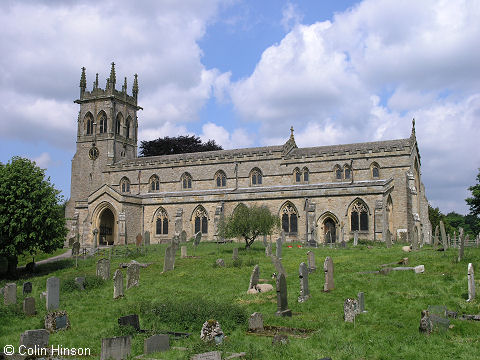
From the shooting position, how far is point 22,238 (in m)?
27.0

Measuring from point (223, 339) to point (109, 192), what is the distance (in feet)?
113

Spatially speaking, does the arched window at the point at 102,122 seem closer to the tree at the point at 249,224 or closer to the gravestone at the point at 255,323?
the tree at the point at 249,224

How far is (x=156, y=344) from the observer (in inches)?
435

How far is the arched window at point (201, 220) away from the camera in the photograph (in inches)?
1715

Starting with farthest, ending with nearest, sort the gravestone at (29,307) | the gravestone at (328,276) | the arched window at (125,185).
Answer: the arched window at (125,185) < the gravestone at (328,276) < the gravestone at (29,307)

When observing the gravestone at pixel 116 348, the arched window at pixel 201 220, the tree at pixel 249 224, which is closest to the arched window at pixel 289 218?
the arched window at pixel 201 220

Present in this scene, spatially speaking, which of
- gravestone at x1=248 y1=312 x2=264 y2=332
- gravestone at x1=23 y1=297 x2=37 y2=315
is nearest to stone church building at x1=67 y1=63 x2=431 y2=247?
gravestone at x1=23 y1=297 x2=37 y2=315

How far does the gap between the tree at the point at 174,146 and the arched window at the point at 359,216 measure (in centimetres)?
3367

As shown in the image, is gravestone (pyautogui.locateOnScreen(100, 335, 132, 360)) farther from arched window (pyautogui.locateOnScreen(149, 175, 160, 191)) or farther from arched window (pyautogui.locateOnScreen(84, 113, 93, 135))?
arched window (pyautogui.locateOnScreen(84, 113, 93, 135))

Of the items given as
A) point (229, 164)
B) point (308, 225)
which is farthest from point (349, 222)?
point (229, 164)


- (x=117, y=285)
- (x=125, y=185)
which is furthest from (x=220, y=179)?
(x=117, y=285)

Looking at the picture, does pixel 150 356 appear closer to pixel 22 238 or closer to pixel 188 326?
pixel 188 326

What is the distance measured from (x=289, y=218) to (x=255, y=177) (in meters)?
6.99

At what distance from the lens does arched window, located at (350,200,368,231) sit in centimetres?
3800
